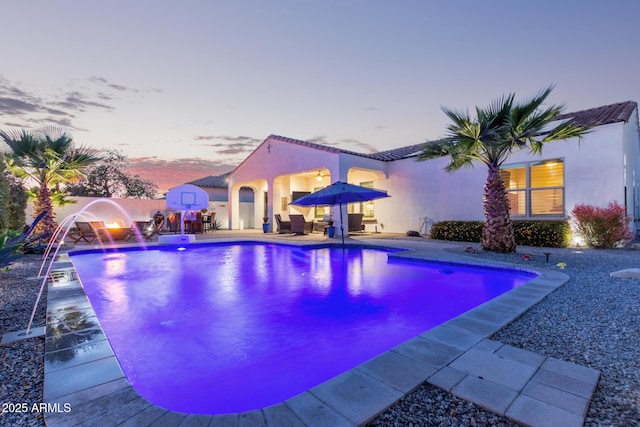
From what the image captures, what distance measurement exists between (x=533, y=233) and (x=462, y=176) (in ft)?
13.9

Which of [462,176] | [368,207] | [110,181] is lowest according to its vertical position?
[368,207]

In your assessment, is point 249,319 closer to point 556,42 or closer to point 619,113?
point 556,42

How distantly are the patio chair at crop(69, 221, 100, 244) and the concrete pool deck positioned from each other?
41.5 ft

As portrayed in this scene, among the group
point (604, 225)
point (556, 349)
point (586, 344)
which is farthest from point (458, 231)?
point (556, 349)

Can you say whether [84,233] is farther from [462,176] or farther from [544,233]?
[544,233]

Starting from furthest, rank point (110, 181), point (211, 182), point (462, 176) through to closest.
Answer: point (110, 181) → point (211, 182) → point (462, 176)

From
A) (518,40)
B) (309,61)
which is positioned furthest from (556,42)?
(309,61)

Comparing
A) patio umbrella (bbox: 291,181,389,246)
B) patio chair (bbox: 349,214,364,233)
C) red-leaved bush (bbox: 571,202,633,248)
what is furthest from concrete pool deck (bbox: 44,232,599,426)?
patio chair (bbox: 349,214,364,233)

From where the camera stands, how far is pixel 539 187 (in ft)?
41.3

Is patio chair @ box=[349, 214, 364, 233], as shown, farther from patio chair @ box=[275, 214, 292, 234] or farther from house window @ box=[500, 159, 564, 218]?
house window @ box=[500, 159, 564, 218]

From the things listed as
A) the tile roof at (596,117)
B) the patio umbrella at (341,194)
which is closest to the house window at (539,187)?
the tile roof at (596,117)

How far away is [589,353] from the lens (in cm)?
277

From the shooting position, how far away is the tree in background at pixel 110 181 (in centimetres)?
3002

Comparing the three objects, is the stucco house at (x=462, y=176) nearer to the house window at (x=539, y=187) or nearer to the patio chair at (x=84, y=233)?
the house window at (x=539, y=187)
